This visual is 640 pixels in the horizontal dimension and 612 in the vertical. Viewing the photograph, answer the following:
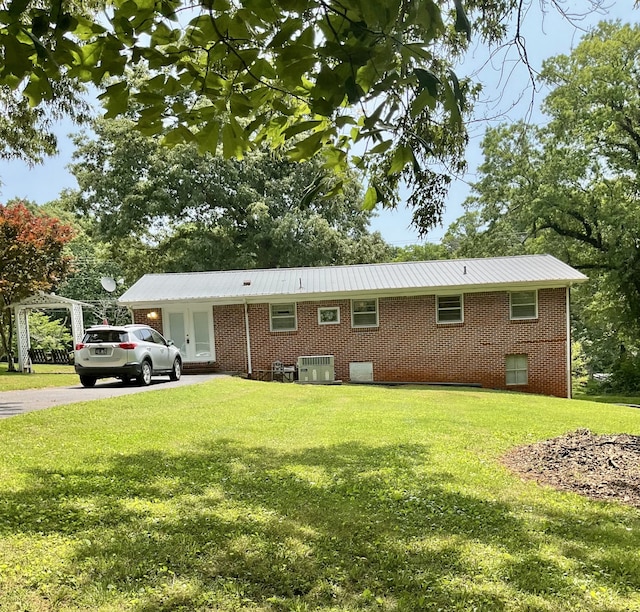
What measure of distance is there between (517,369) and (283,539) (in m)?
14.9

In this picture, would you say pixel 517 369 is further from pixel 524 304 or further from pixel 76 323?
pixel 76 323

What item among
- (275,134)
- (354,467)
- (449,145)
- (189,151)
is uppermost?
(189,151)

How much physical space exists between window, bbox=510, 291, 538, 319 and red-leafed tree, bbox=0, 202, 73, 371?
16747 millimetres

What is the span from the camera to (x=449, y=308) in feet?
54.5

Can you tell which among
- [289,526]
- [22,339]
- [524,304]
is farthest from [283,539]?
[22,339]

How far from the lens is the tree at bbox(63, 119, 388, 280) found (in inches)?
975

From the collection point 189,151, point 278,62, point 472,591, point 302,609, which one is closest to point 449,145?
point 278,62

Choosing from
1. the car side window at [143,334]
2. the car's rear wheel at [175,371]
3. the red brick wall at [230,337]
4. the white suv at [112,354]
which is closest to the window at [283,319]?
the red brick wall at [230,337]

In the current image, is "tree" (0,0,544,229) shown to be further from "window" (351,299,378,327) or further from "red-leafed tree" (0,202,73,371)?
"red-leafed tree" (0,202,73,371)

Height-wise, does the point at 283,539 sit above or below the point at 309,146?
below

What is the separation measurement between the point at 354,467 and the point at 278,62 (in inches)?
163

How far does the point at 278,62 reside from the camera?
75.2 inches

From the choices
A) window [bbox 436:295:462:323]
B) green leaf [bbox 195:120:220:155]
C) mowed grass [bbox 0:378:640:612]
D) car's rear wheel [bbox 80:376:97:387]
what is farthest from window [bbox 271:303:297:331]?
green leaf [bbox 195:120:220:155]

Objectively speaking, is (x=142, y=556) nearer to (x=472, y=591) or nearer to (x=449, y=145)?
(x=472, y=591)
